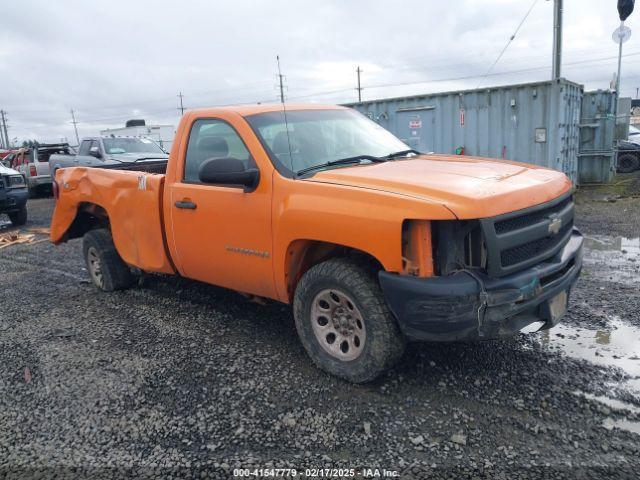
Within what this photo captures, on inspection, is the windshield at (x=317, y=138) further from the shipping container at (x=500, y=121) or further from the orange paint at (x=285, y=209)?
the shipping container at (x=500, y=121)

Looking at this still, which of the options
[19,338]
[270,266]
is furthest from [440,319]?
[19,338]

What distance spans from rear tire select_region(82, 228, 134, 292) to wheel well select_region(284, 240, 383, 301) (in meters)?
2.80

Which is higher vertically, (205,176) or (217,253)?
(205,176)

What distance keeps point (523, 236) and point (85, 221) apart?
5.10m

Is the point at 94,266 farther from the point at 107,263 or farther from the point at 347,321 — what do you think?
the point at 347,321

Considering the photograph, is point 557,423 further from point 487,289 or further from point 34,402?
point 34,402

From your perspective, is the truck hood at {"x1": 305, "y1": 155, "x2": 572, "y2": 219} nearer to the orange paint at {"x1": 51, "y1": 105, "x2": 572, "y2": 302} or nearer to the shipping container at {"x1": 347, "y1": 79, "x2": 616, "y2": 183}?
the orange paint at {"x1": 51, "y1": 105, "x2": 572, "y2": 302}

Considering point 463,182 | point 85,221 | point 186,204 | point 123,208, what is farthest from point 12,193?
point 463,182

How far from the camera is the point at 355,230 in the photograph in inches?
126

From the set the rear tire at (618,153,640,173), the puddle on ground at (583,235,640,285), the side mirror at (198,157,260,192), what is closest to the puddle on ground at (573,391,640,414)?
the side mirror at (198,157,260,192)

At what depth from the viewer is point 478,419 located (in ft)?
10.2

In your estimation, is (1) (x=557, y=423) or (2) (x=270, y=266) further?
(2) (x=270, y=266)

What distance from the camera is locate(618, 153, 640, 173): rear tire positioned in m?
16.4

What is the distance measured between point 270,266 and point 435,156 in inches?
67.6
